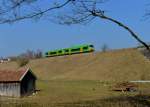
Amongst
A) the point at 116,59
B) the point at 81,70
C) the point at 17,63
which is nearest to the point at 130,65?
the point at 116,59

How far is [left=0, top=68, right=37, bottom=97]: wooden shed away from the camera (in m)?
55.4

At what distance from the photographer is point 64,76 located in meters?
111

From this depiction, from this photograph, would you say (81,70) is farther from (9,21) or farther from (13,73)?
(9,21)

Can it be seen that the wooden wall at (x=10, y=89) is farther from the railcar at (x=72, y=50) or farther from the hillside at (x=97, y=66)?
the railcar at (x=72, y=50)

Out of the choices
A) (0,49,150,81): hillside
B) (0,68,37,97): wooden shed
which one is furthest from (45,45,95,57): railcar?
(0,68,37,97): wooden shed

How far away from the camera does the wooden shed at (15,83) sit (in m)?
55.4

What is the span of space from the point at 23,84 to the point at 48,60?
74.6 m

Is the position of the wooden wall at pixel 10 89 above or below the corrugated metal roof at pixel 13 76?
below

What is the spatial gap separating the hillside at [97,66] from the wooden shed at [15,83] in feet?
123

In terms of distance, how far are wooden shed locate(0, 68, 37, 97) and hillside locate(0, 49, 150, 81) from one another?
37406mm

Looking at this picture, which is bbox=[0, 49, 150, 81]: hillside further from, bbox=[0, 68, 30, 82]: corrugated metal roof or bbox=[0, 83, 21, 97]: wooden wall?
bbox=[0, 83, 21, 97]: wooden wall

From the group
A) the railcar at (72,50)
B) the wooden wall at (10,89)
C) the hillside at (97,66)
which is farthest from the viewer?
the railcar at (72,50)

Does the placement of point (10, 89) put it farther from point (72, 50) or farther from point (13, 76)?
point (72, 50)

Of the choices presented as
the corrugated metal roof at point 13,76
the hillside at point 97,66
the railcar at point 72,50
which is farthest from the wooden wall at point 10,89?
the railcar at point 72,50
